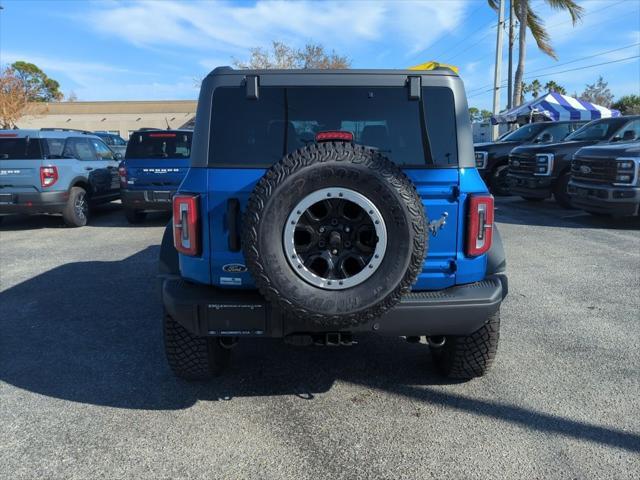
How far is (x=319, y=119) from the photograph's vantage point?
3068 mm

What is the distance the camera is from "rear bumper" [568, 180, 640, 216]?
8.52 metres

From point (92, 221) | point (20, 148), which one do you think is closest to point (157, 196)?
point (92, 221)

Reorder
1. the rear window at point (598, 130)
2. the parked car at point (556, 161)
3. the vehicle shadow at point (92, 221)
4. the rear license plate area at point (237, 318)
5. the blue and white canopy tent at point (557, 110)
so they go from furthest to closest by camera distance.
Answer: the blue and white canopy tent at point (557, 110), the parked car at point (556, 161), the rear window at point (598, 130), the vehicle shadow at point (92, 221), the rear license plate area at point (237, 318)

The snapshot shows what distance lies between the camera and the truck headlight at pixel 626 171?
847 cm

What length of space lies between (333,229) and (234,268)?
65cm

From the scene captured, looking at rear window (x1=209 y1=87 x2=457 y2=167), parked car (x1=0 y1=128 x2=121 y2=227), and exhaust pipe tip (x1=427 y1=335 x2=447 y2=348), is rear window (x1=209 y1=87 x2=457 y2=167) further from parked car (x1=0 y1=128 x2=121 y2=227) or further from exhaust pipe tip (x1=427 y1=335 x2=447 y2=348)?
parked car (x1=0 y1=128 x2=121 y2=227)

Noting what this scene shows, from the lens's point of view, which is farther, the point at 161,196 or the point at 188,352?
the point at 161,196

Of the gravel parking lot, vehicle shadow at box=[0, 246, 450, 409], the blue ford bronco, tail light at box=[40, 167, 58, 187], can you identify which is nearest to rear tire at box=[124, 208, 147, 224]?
tail light at box=[40, 167, 58, 187]

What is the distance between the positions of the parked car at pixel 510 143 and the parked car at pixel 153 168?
25.9ft

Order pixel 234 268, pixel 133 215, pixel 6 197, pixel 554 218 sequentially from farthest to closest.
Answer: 1. pixel 554 218
2. pixel 133 215
3. pixel 6 197
4. pixel 234 268

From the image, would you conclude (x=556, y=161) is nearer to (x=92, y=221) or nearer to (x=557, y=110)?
(x=92, y=221)

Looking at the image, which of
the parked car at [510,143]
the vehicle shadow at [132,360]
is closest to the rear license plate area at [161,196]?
the vehicle shadow at [132,360]

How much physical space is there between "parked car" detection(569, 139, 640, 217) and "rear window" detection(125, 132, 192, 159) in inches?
289

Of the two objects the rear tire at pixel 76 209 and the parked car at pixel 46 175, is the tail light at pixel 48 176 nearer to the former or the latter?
the parked car at pixel 46 175
